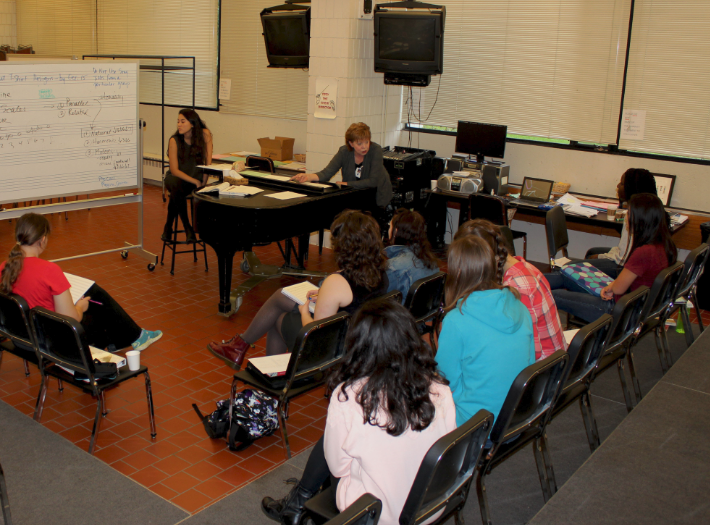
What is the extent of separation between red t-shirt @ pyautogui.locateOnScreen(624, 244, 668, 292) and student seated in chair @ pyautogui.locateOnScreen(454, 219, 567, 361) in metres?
1.07

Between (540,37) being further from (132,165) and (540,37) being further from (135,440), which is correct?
(135,440)

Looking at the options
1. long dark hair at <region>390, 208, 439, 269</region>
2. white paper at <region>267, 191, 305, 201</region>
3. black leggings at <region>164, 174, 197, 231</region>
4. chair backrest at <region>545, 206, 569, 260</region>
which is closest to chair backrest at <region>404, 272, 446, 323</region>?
long dark hair at <region>390, 208, 439, 269</region>

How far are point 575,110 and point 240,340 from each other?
4245mm

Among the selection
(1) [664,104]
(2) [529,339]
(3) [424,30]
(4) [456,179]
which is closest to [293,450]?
(2) [529,339]

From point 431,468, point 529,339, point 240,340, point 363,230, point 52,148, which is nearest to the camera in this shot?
point 431,468

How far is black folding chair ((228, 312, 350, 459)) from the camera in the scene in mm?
2847

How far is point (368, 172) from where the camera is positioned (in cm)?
579

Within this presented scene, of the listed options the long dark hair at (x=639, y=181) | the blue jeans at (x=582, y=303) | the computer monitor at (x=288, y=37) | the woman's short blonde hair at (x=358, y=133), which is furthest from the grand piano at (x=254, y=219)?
the long dark hair at (x=639, y=181)

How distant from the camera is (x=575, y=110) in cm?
636

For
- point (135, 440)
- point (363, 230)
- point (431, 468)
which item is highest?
point (363, 230)

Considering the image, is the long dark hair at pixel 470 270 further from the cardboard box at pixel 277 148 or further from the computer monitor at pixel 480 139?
the cardboard box at pixel 277 148

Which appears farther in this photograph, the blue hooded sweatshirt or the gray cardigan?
the gray cardigan

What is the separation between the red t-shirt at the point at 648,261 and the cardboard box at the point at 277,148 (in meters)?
4.89

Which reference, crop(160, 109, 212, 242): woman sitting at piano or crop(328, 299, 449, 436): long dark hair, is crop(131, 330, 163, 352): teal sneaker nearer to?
crop(160, 109, 212, 242): woman sitting at piano
